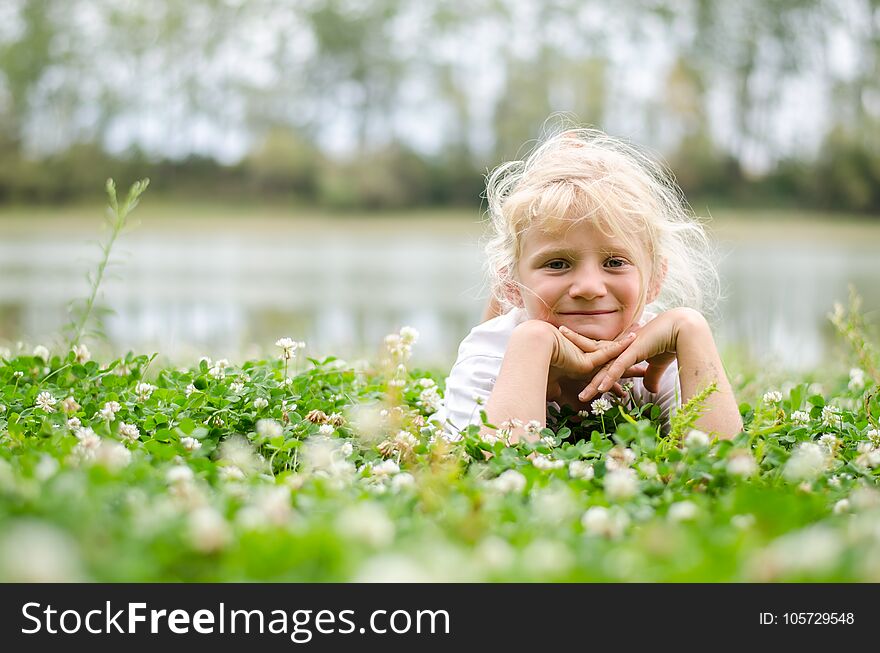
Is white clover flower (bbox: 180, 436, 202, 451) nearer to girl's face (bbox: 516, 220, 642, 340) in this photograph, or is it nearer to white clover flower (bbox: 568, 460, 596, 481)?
white clover flower (bbox: 568, 460, 596, 481)

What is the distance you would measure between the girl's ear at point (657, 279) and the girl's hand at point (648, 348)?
1.17 feet

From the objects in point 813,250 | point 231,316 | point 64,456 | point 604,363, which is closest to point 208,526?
point 64,456

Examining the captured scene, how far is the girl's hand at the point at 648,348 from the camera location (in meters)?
3.12

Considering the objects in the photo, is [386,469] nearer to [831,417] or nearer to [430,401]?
[430,401]

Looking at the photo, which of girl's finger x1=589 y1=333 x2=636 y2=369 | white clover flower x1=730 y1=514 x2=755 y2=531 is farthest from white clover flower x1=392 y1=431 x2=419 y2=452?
white clover flower x1=730 y1=514 x2=755 y2=531

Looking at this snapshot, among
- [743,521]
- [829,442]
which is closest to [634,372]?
[829,442]

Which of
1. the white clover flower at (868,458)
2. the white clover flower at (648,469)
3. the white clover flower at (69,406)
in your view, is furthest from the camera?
the white clover flower at (69,406)

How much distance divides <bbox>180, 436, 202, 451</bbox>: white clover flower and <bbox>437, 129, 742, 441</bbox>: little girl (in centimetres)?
77

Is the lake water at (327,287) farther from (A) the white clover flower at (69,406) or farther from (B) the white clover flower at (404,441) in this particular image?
(B) the white clover flower at (404,441)

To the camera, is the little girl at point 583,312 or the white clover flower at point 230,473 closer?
the white clover flower at point 230,473

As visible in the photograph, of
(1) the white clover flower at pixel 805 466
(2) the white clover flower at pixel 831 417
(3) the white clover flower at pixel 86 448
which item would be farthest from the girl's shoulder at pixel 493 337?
(3) the white clover flower at pixel 86 448

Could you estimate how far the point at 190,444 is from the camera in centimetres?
271

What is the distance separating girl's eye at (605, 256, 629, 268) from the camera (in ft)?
10.9

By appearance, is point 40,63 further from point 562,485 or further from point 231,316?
point 562,485
